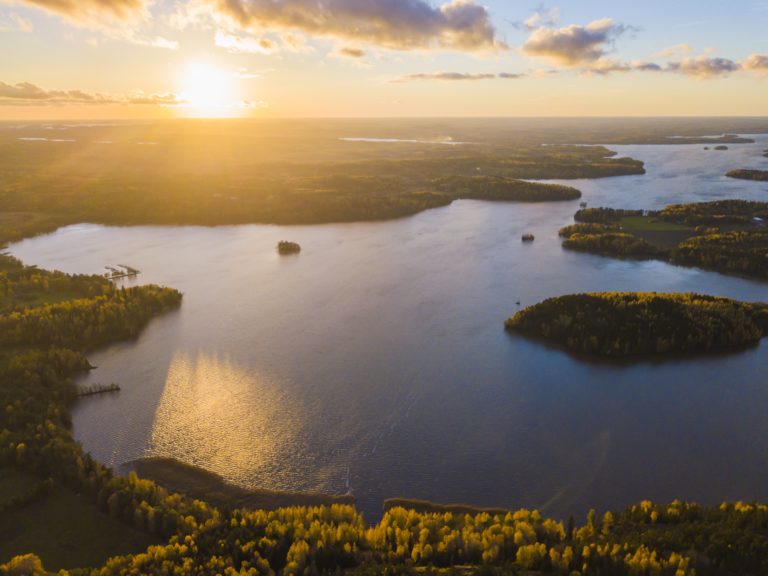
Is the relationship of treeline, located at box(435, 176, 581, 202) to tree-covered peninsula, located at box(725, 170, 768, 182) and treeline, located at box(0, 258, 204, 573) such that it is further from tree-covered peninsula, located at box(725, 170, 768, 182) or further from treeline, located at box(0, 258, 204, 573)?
treeline, located at box(0, 258, 204, 573)

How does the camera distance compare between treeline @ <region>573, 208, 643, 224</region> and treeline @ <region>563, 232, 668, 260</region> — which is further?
treeline @ <region>573, 208, 643, 224</region>

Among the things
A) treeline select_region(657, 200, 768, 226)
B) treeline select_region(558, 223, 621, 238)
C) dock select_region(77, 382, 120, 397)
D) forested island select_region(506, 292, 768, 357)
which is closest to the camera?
dock select_region(77, 382, 120, 397)

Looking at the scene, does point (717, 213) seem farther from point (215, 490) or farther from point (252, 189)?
point (215, 490)

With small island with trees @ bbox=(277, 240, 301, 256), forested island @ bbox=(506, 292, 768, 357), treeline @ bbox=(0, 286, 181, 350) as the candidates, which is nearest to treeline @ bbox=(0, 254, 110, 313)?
treeline @ bbox=(0, 286, 181, 350)

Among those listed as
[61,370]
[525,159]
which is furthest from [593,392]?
[525,159]

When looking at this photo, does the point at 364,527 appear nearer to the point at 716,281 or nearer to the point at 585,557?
the point at 585,557

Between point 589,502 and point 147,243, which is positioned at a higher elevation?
point 147,243

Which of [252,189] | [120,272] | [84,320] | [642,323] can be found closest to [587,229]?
[642,323]
